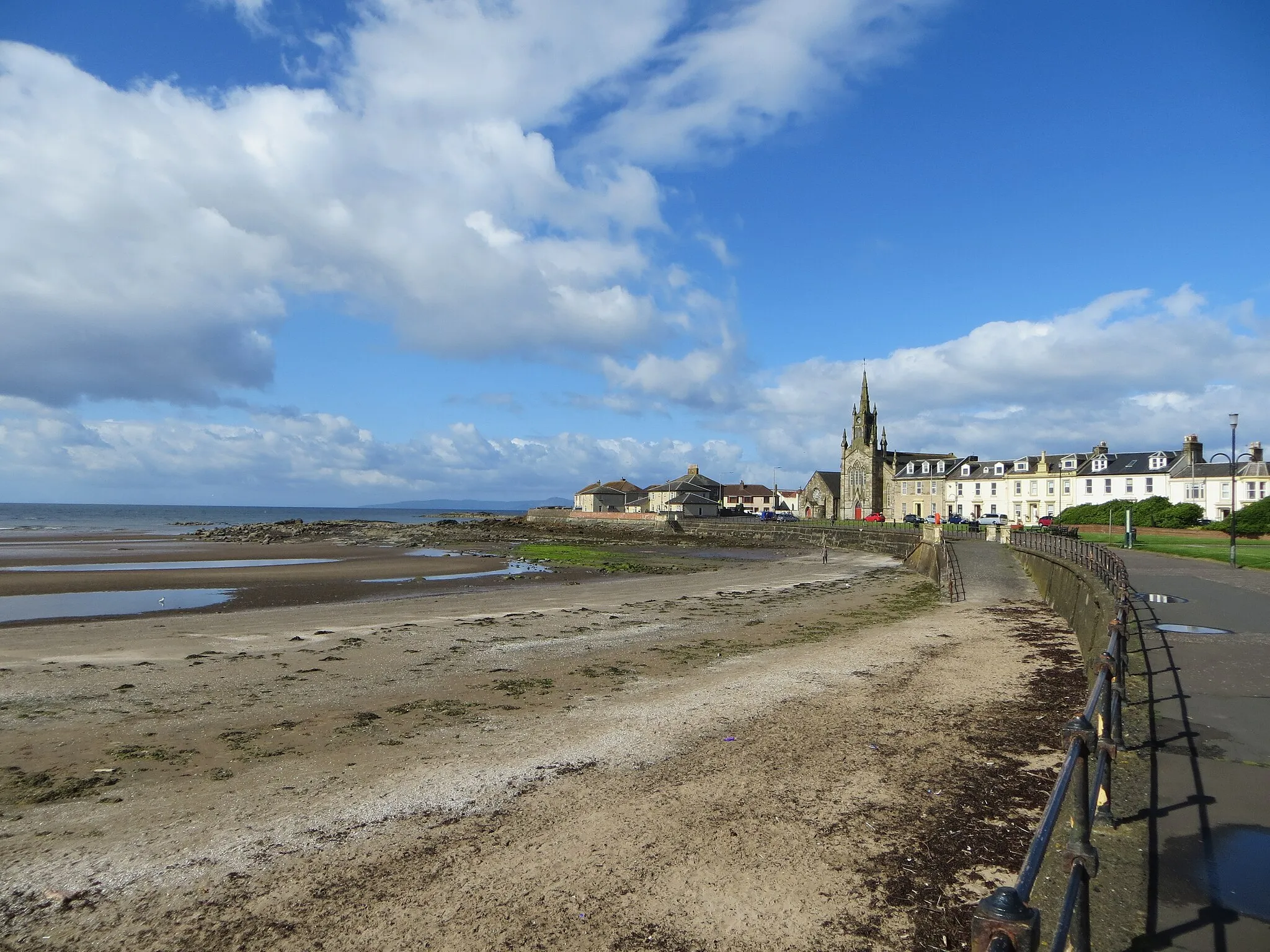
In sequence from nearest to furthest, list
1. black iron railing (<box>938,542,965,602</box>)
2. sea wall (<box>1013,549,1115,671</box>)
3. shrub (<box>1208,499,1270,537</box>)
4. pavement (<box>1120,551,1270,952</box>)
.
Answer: pavement (<box>1120,551,1270,952</box>) → sea wall (<box>1013,549,1115,671</box>) → black iron railing (<box>938,542,965,602</box>) → shrub (<box>1208,499,1270,537</box>)

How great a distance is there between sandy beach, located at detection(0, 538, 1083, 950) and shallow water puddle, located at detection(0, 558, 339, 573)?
78.6 ft

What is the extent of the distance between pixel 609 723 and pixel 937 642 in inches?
373

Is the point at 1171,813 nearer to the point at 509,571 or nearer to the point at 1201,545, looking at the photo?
the point at 509,571

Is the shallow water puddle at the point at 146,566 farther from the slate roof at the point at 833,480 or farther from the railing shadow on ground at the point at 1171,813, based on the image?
the slate roof at the point at 833,480

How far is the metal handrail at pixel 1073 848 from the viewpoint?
7.71ft

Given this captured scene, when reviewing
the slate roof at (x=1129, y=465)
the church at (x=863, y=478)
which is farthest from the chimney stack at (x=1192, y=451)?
the church at (x=863, y=478)

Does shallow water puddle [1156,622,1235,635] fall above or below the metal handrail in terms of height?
below

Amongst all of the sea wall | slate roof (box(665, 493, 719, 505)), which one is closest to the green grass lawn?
the sea wall

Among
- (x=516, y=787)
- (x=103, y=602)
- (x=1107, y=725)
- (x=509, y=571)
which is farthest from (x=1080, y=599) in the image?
(x=103, y=602)

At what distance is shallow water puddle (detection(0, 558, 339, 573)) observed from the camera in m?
37.9

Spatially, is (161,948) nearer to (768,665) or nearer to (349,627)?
(768,665)

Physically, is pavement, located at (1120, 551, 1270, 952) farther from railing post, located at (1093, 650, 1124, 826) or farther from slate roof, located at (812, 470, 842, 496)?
slate roof, located at (812, 470, 842, 496)

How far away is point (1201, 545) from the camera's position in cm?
3581

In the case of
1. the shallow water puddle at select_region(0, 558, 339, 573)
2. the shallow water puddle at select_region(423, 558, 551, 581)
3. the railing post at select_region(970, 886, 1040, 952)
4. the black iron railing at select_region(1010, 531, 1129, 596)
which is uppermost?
the railing post at select_region(970, 886, 1040, 952)
